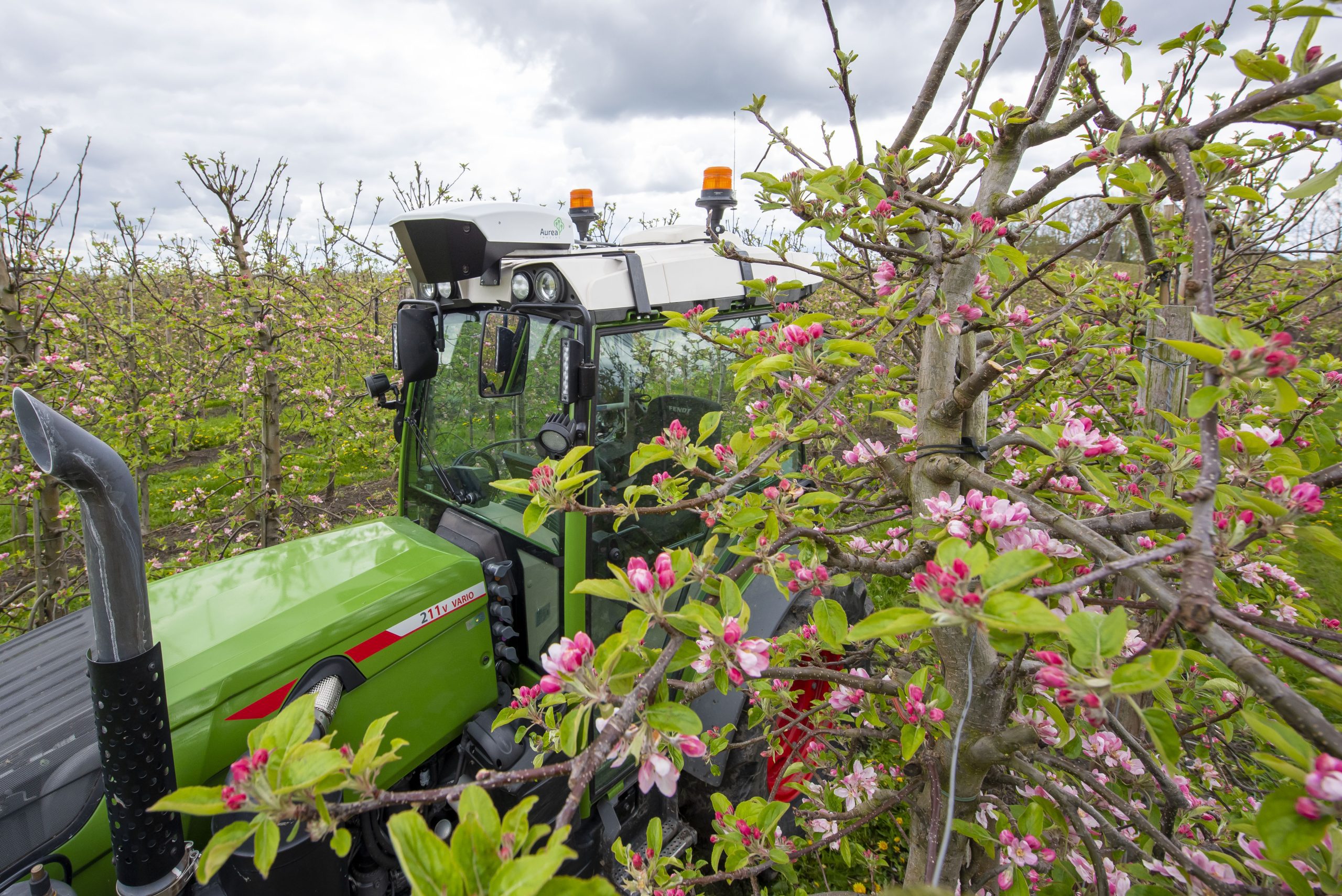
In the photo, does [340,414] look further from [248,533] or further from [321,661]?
[321,661]

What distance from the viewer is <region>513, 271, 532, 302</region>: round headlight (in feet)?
6.77

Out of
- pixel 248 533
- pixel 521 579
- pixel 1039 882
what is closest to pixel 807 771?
pixel 1039 882

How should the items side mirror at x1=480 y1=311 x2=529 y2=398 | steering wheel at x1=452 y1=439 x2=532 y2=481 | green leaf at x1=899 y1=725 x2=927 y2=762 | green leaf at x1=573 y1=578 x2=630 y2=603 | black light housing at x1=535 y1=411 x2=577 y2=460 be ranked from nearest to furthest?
1. green leaf at x1=573 y1=578 x2=630 y2=603
2. green leaf at x1=899 y1=725 x2=927 y2=762
3. black light housing at x1=535 y1=411 x2=577 y2=460
4. side mirror at x1=480 y1=311 x2=529 y2=398
5. steering wheel at x1=452 y1=439 x2=532 y2=481

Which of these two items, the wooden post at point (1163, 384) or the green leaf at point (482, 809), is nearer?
the green leaf at point (482, 809)

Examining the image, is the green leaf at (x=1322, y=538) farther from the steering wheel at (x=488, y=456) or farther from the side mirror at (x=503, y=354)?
the steering wheel at (x=488, y=456)

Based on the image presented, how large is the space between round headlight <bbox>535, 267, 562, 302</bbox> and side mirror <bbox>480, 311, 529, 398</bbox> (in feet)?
0.37

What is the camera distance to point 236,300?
4594 mm

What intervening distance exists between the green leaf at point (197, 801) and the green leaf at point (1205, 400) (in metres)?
1.20

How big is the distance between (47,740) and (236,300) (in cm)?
406

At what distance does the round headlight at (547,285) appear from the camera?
1.98 metres

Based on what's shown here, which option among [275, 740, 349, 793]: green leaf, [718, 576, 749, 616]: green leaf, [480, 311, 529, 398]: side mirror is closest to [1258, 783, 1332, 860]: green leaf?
[718, 576, 749, 616]: green leaf

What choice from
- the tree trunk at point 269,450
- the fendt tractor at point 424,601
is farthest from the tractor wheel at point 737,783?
the tree trunk at point 269,450

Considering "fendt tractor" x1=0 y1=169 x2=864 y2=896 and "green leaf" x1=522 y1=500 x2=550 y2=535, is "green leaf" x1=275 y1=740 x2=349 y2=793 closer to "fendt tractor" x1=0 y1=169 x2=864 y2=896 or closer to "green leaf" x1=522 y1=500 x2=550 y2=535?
"green leaf" x1=522 y1=500 x2=550 y2=535

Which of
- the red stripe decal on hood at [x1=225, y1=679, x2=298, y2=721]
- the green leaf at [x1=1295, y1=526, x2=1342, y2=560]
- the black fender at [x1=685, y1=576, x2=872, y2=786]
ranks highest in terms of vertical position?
the green leaf at [x1=1295, y1=526, x2=1342, y2=560]
